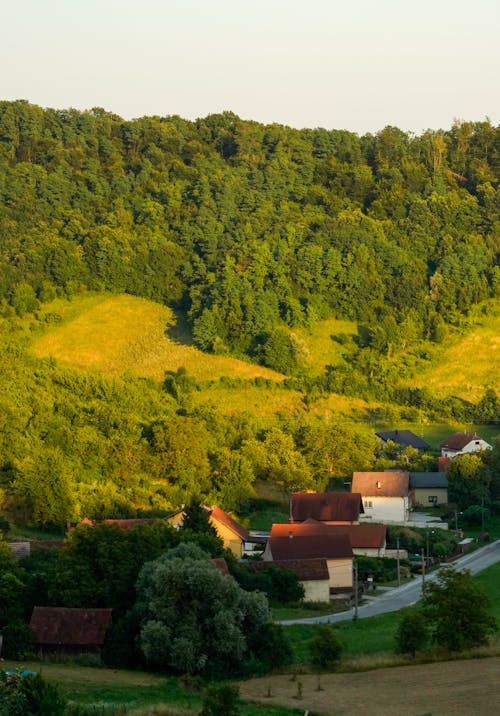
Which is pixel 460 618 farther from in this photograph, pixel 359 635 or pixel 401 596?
pixel 401 596

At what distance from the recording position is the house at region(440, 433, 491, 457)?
76.1m

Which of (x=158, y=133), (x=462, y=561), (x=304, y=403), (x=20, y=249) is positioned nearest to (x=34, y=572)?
(x=462, y=561)

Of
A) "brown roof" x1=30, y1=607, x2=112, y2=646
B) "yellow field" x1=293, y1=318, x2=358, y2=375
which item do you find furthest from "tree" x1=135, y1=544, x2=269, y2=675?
"yellow field" x1=293, y1=318, x2=358, y2=375

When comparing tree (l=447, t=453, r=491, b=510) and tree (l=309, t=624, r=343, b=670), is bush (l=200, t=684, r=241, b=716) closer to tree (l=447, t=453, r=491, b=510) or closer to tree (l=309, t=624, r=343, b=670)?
tree (l=309, t=624, r=343, b=670)

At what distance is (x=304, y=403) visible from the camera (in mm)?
86250

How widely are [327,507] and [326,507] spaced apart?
0.05 metres

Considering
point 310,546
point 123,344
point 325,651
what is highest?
point 123,344

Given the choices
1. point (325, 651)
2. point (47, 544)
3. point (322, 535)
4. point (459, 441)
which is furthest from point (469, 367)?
point (325, 651)

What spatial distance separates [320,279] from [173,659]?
7065 centimetres

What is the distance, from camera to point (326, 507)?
203ft

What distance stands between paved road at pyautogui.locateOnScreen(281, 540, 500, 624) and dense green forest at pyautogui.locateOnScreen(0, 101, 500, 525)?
45.2ft

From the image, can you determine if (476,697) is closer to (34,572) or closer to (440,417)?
(34,572)

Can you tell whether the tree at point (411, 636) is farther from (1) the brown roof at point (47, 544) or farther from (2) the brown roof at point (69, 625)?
(1) the brown roof at point (47, 544)

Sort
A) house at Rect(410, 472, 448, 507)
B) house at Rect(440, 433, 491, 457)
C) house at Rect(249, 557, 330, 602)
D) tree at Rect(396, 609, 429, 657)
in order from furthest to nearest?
1. house at Rect(440, 433, 491, 457)
2. house at Rect(410, 472, 448, 507)
3. house at Rect(249, 557, 330, 602)
4. tree at Rect(396, 609, 429, 657)
